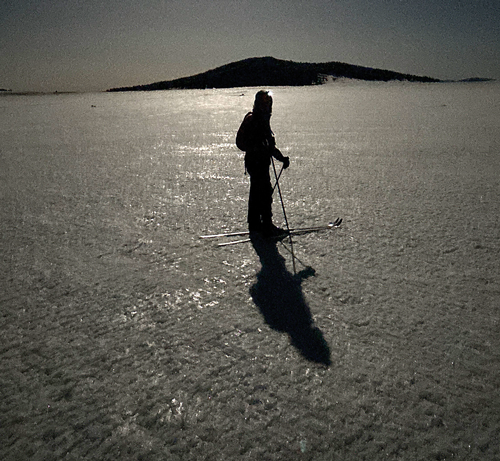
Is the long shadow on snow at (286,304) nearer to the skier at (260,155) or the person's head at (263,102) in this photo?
the skier at (260,155)

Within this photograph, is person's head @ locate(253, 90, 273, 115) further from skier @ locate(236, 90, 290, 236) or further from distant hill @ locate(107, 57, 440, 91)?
distant hill @ locate(107, 57, 440, 91)

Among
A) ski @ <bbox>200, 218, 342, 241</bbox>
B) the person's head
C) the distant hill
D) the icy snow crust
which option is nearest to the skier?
the person's head

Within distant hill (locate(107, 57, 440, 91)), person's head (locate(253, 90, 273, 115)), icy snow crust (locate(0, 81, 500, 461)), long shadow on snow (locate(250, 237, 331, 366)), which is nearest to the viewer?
icy snow crust (locate(0, 81, 500, 461))

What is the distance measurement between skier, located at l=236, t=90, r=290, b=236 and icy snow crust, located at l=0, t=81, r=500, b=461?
13.8 inches

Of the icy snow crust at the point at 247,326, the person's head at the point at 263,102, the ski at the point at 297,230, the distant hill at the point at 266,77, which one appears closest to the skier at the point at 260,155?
the person's head at the point at 263,102

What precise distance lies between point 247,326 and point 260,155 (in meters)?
1.65

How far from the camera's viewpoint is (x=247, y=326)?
87.1 inches

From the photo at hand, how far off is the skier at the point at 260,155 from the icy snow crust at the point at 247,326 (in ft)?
1.15

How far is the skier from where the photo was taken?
3217mm

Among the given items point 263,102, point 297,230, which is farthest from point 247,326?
point 263,102

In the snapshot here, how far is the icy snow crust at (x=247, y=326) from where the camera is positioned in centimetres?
156

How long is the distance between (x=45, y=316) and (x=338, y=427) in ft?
5.89

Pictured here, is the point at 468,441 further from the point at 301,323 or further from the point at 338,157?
the point at 338,157

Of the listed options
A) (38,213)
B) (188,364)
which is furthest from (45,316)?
(38,213)
